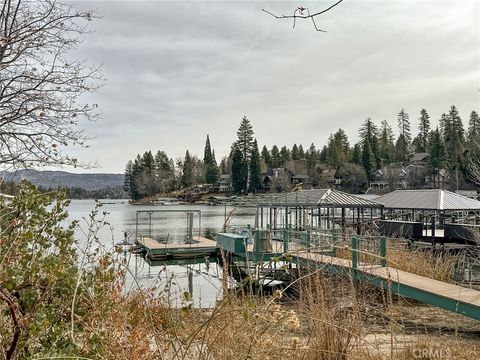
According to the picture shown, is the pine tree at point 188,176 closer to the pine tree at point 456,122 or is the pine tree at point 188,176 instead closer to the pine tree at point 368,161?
the pine tree at point 368,161

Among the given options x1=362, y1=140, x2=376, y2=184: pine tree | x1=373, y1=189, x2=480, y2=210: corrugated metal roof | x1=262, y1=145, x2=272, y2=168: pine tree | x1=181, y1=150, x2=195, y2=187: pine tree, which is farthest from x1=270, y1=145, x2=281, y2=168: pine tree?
x1=373, y1=189, x2=480, y2=210: corrugated metal roof

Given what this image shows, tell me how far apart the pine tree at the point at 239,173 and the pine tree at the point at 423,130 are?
34.4 metres

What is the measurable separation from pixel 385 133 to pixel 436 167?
3180 centimetres

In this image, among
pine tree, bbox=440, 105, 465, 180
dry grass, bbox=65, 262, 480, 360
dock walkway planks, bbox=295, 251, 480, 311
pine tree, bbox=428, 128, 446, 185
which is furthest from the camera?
pine tree, bbox=428, 128, 446, 185

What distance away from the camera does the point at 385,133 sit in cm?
9350

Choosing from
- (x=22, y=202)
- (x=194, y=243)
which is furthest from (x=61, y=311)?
(x=194, y=243)

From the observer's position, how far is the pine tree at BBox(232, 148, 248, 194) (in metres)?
78.7

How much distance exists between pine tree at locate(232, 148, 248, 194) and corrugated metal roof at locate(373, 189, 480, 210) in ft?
184

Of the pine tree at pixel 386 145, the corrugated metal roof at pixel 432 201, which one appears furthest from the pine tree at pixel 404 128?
the corrugated metal roof at pixel 432 201

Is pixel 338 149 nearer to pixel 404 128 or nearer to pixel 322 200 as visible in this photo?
pixel 404 128

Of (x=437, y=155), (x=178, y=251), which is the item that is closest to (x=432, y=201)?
(x=178, y=251)

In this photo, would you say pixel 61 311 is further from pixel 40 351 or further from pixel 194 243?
pixel 194 243

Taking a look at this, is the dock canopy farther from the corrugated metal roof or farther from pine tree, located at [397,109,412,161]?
pine tree, located at [397,109,412,161]

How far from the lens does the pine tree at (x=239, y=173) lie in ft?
258
